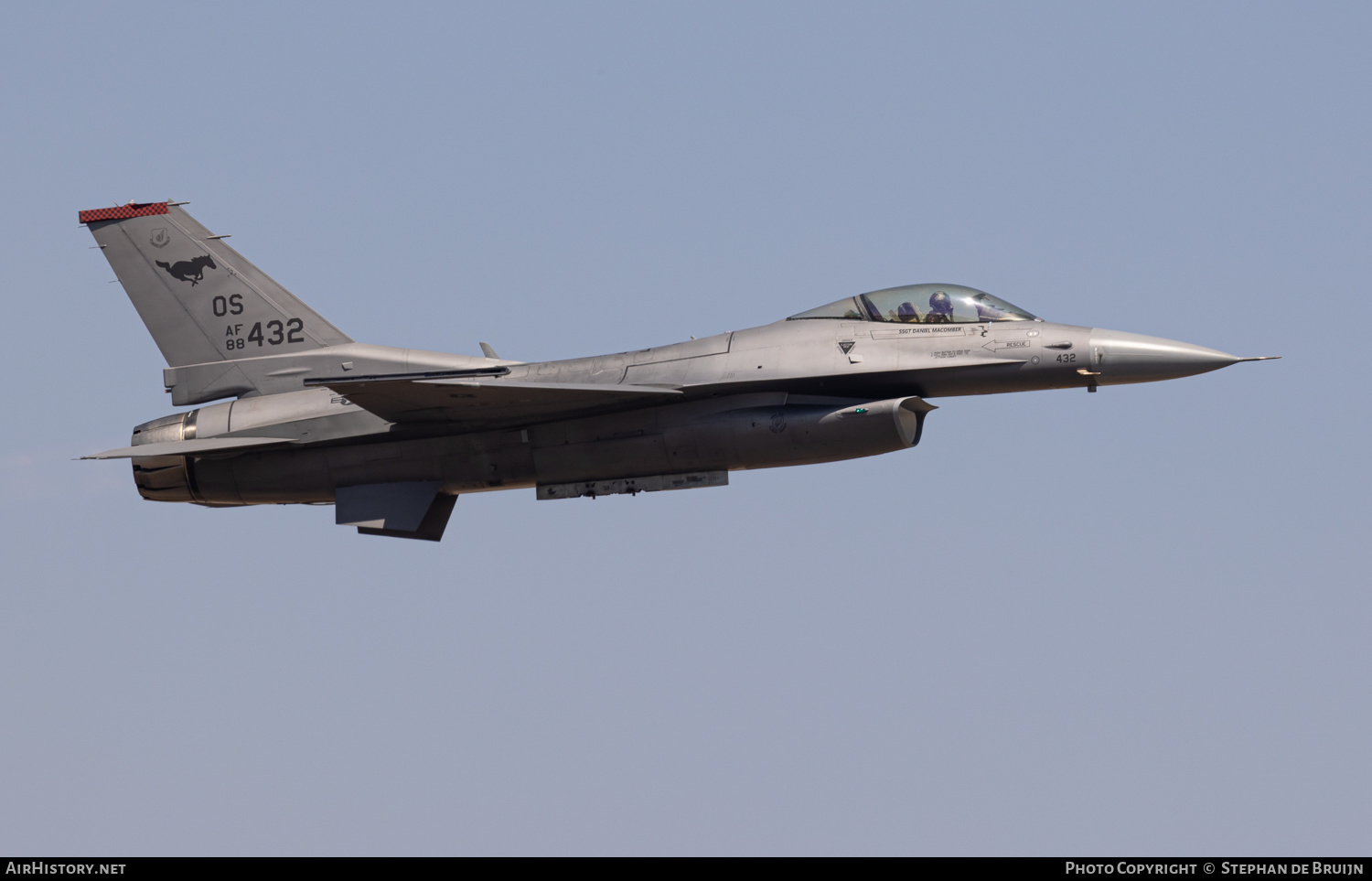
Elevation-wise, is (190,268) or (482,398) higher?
(190,268)

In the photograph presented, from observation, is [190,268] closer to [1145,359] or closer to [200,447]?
[200,447]

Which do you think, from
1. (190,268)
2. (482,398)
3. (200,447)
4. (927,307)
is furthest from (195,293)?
(927,307)

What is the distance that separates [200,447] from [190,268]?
315 centimetres

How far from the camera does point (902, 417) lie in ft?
70.7

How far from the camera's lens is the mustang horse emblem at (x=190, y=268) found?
82.7ft

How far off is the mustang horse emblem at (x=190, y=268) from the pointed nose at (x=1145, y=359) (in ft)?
40.0

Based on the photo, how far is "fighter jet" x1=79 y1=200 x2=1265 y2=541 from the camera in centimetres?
2166

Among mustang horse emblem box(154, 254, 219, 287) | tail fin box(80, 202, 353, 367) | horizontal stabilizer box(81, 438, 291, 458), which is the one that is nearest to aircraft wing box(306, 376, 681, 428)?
horizontal stabilizer box(81, 438, 291, 458)

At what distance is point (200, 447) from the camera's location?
23.4 m
